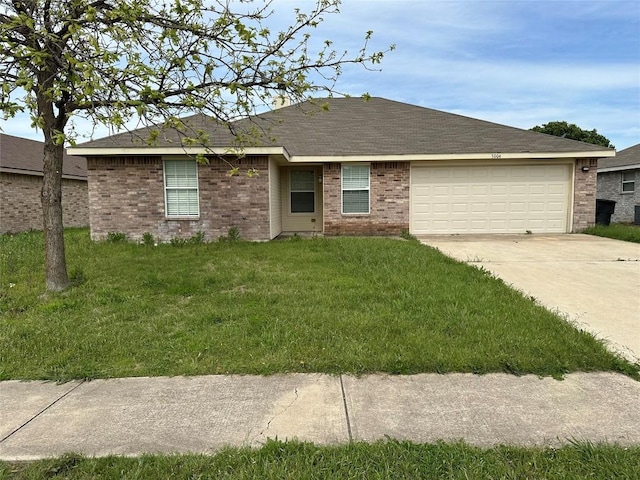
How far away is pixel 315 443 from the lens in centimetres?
248

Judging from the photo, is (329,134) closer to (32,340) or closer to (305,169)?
(305,169)

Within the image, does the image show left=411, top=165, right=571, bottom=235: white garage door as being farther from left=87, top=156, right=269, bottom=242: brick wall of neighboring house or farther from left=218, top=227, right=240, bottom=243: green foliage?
left=218, top=227, right=240, bottom=243: green foliage

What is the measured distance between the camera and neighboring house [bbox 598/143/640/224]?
55.8 ft

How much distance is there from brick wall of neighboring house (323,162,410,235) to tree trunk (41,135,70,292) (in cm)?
787

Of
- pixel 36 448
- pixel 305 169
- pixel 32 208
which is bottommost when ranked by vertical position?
pixel 36 448

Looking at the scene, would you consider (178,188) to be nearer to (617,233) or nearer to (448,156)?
(448,156)

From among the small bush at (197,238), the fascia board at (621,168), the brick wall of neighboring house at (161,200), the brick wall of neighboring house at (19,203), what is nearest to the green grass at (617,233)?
the fascia board at (621,168)

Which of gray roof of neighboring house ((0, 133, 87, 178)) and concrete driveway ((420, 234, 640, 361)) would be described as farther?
gray roof of neighboring house ((0, 133, 87, 178))

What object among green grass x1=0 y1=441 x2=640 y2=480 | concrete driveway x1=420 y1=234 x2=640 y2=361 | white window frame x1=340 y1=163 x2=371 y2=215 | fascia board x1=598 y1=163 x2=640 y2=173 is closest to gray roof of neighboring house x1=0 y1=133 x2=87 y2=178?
white window frame x1=340 y1=163 x2=371 y2=215

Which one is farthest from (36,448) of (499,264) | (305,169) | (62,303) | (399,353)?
(305,169)

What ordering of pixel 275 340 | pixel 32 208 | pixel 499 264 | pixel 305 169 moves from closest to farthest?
pixel 275 340 < pixel 499 264 < pixel 305 169 < pixel 32 208

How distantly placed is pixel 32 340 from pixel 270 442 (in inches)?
123

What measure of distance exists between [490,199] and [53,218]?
11804mm

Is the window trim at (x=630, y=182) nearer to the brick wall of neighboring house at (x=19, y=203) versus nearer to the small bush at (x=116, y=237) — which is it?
the small bush at (x=116, y=237)
